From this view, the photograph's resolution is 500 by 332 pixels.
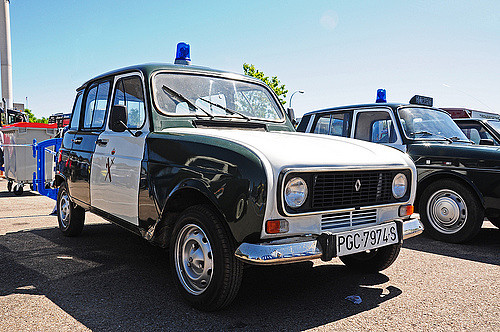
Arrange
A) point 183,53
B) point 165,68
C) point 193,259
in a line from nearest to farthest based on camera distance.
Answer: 1. point 193,259
2. point 165,68
3. point 183,53

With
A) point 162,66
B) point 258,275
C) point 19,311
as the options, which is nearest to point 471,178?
point 258,275

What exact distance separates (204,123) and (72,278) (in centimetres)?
192

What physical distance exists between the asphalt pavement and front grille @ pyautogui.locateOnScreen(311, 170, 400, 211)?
0.83m

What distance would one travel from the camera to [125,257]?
4.94 metres

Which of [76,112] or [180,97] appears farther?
[76,112]

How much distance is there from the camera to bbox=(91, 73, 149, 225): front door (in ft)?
13.2

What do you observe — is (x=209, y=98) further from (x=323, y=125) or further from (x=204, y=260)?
(x=323, y=125)

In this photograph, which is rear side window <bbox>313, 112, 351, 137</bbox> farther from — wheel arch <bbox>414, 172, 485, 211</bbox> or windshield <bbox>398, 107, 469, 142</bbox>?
wheel arch <bbox>414, 172, 485, 211</bbox>

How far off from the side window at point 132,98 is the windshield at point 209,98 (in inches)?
7.7

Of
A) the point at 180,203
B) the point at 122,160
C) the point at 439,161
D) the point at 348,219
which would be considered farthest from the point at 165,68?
the point at 439,161

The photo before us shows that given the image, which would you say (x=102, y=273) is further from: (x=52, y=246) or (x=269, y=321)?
(x=269, y=321)

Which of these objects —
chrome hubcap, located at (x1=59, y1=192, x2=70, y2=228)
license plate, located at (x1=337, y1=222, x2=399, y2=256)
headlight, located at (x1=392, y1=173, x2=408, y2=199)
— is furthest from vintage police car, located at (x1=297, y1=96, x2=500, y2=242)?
chrome hubcap, located at (x1=59, y1=192, x2=70, y2=228)

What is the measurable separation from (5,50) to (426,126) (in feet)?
204

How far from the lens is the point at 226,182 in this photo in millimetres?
2994
